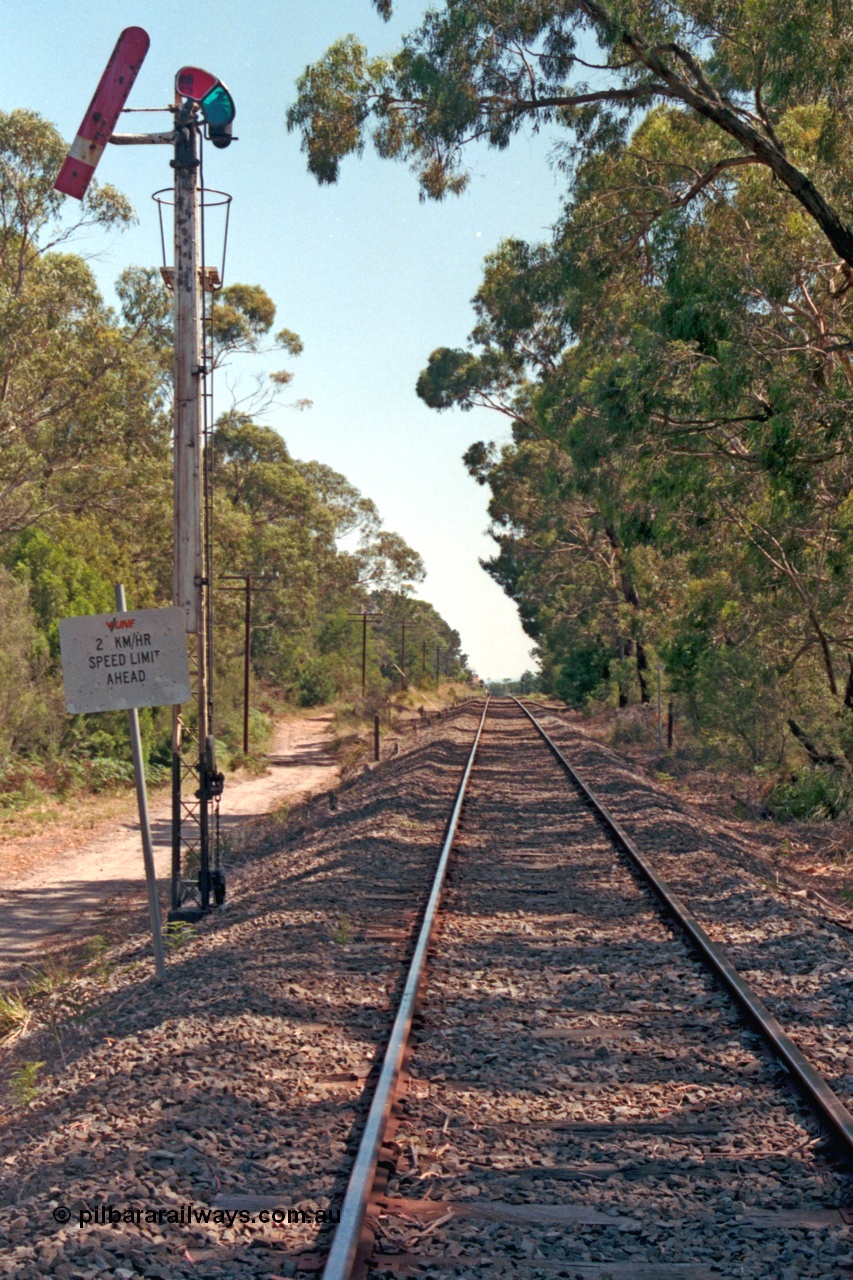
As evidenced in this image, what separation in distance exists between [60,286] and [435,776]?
449 inches

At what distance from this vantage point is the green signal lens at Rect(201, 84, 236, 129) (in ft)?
35.9

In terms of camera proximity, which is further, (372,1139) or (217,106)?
(217,106)

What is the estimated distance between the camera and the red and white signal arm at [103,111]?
10719mm

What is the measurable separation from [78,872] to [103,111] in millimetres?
10431

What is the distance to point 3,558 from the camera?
1062 inches

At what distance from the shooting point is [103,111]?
Result: 1088 centimetres

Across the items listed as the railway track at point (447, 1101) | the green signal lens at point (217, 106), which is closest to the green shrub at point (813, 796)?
the railway track at point (447, 1101)

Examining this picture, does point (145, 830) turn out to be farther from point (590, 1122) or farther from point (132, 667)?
point (590, 1122)

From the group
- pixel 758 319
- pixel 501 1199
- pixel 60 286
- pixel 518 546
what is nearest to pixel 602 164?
pixel 758 319

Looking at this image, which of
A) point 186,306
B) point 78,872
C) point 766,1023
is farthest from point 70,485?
point 766,1023

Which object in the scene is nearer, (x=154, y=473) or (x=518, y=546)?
(x=154, y=473)

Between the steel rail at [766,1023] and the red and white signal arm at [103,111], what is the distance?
8.29 metres

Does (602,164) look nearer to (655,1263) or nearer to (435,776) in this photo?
(435,776)

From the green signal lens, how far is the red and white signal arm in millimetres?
665
